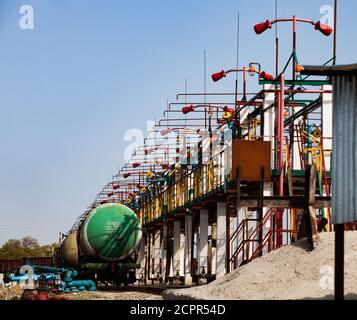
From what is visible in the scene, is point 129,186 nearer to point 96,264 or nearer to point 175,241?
point 175,241

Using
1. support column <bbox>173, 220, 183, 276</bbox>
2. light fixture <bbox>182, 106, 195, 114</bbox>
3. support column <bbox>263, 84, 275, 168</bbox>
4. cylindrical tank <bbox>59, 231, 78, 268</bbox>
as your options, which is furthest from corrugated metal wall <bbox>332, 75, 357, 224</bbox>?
support column <bbox>173, 220, 183, 276</bbox>

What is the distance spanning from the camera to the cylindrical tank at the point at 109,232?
3660cm

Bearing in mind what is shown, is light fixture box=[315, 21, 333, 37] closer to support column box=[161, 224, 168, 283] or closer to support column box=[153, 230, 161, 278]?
support column box=[161, 224, 168, 283]

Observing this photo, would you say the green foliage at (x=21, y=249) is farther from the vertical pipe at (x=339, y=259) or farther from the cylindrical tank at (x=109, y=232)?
the vertical pipe at (x=339, y=259)

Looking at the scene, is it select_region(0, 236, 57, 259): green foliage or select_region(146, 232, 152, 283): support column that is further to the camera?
select_region(0, 236, 57, 259): green foliage

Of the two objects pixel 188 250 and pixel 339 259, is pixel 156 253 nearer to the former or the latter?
pixel 188 250

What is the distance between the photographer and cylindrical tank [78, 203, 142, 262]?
3660 cm

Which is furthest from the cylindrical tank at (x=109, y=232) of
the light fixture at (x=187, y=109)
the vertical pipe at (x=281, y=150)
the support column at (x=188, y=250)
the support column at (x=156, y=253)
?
the support column at (x=156, y=253)

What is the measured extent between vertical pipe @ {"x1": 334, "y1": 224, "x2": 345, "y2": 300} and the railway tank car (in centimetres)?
2351

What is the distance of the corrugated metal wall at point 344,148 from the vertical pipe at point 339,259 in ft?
0.76

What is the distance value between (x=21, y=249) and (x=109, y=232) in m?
114

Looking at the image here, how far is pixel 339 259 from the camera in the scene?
13.4 meters

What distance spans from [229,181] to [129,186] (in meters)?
39.2
